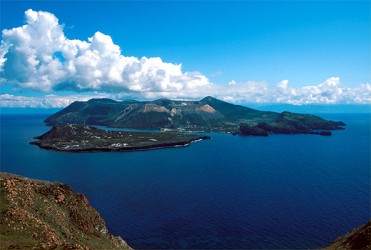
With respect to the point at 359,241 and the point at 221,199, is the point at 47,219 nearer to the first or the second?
the point at 359,241

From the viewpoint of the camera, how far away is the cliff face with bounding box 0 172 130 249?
5009 cm

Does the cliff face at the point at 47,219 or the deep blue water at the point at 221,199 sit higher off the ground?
the cliff face at the point at 47,219

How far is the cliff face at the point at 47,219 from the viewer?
50088mm

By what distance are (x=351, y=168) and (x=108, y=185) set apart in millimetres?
135602

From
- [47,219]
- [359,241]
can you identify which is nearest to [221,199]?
[359,241]

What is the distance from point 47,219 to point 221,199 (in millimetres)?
72099

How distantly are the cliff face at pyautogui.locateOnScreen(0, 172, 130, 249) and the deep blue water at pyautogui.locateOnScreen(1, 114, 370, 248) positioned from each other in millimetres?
16781

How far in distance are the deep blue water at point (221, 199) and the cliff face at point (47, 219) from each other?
1678 centimetres

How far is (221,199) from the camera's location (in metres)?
120

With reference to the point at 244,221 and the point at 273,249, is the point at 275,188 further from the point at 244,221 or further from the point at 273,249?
the point at 273,249

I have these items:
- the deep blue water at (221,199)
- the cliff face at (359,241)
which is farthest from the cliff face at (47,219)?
the cliff face at (359,241)

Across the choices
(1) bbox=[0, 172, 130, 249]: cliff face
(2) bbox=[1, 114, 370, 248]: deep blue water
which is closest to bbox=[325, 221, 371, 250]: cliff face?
(2) bbox=[1, 114, 370, 248]: deep blue water

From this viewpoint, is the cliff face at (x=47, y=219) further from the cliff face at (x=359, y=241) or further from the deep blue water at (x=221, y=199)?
the cliff face at (x=359, y=241)

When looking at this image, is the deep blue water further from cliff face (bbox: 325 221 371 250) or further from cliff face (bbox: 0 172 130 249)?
cliff face (bbox: 325 221 371 250)
